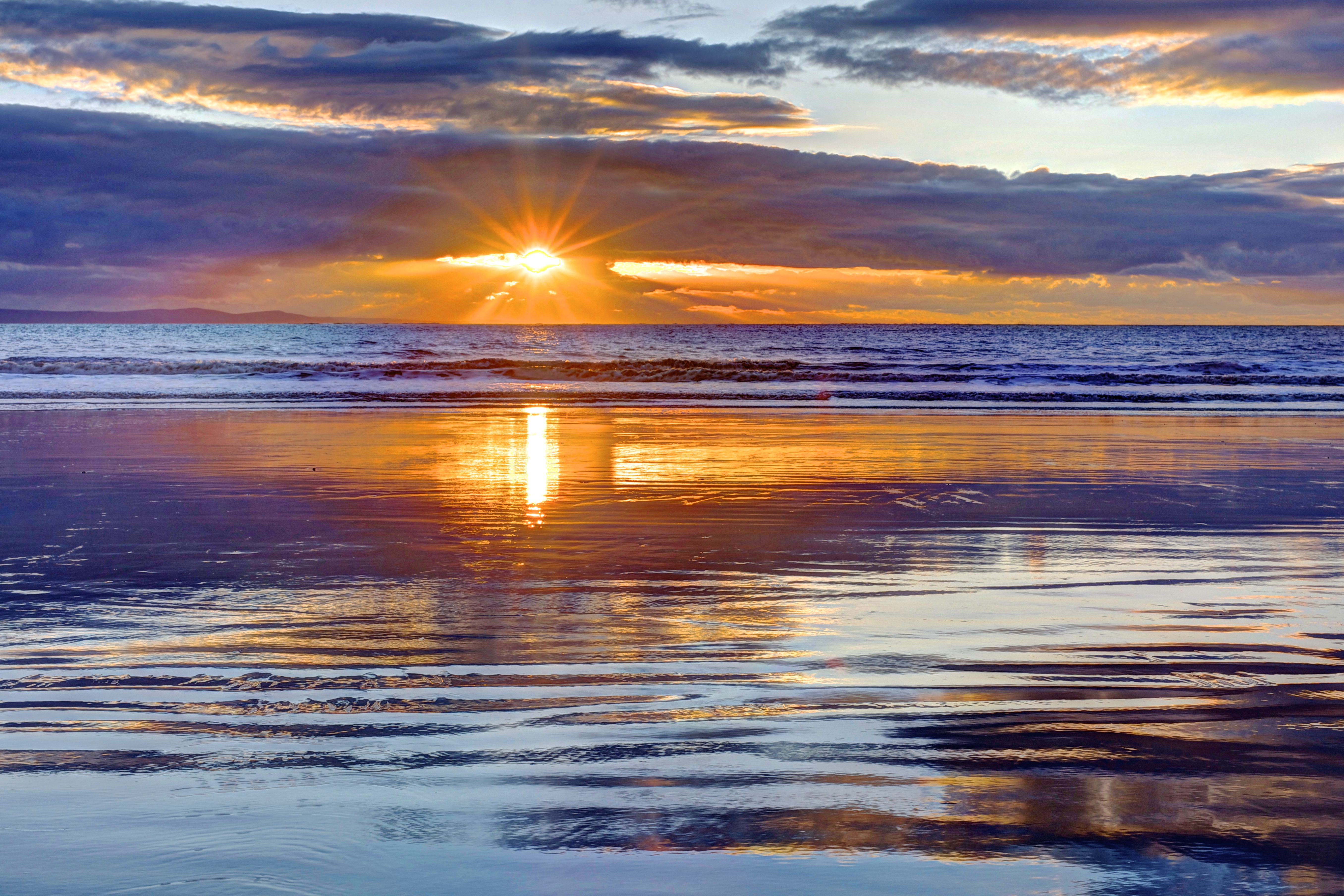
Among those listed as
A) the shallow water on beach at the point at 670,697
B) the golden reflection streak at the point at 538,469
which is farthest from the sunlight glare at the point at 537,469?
the shallow water on beach at the point at 670,697

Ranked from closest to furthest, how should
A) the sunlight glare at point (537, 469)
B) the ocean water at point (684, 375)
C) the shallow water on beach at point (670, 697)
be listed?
the shallow water on beach at point (670, 697)
the sunlight glare at point (537, 469)
the ocean water at point (684, 375)

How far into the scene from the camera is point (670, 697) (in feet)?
14.3

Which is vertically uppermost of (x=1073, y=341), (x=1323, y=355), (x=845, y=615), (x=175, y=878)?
(x=1073, y=341)

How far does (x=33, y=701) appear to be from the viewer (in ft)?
14.0

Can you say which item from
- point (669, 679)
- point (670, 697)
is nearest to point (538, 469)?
point (669, 679)

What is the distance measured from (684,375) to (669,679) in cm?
3640

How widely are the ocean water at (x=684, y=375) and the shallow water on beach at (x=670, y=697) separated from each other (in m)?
18.6

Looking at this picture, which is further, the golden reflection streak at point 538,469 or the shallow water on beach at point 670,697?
the golden reflection streak at point 538,469

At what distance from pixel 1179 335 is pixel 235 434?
442 ft

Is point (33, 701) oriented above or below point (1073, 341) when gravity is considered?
below

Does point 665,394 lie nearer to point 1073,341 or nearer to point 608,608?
point 608,608

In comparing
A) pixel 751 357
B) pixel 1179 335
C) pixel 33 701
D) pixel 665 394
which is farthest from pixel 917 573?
pixel 1179 335

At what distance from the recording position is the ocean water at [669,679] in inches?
119

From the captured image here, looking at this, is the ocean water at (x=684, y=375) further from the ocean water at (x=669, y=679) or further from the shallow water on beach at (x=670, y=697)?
the shallow water on beach at (x=670, y=697)
